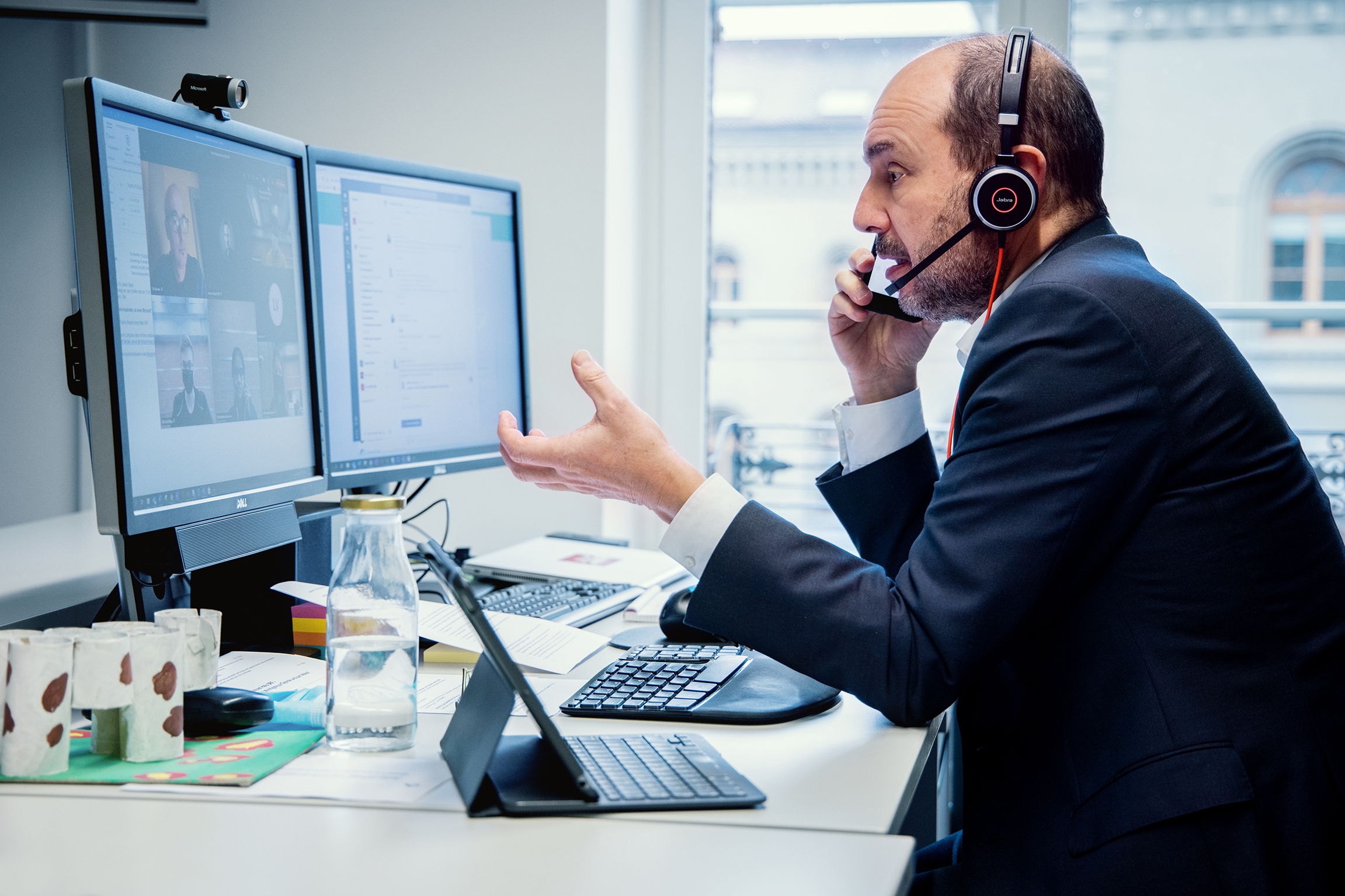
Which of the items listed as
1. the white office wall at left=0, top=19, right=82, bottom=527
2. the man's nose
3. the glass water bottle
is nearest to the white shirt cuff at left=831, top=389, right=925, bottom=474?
the man's nose

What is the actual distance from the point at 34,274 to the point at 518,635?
181 centimetres

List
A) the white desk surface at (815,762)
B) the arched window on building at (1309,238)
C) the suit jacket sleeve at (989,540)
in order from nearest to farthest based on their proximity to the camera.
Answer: the white desk surface at (815,762), the suit jacket sleeve at (989,540), the arched window on building at (1309,238)

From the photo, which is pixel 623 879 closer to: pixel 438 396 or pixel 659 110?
pixel 438 396

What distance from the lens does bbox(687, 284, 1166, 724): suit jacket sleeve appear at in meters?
0.88

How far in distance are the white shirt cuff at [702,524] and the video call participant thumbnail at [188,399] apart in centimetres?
47

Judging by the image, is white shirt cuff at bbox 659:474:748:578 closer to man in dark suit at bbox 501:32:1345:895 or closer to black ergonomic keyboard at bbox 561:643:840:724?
man in dark suit at bbox 501:32:1345:895

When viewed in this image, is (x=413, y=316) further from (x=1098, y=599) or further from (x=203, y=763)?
(x=1098, y=599)

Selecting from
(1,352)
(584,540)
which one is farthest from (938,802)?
(1,352)

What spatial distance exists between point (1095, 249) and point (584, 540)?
113 cm

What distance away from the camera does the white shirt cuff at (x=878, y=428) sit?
129 cm

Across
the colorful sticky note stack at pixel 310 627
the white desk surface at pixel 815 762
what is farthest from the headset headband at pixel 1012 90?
the colorful sticky note stack at pixel 310 627

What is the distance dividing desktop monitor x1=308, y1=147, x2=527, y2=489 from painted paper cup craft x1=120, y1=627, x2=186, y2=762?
0.49m

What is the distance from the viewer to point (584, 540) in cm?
194

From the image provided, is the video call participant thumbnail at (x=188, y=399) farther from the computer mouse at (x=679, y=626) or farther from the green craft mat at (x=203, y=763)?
the computer mouse at (x=679, y=626)
